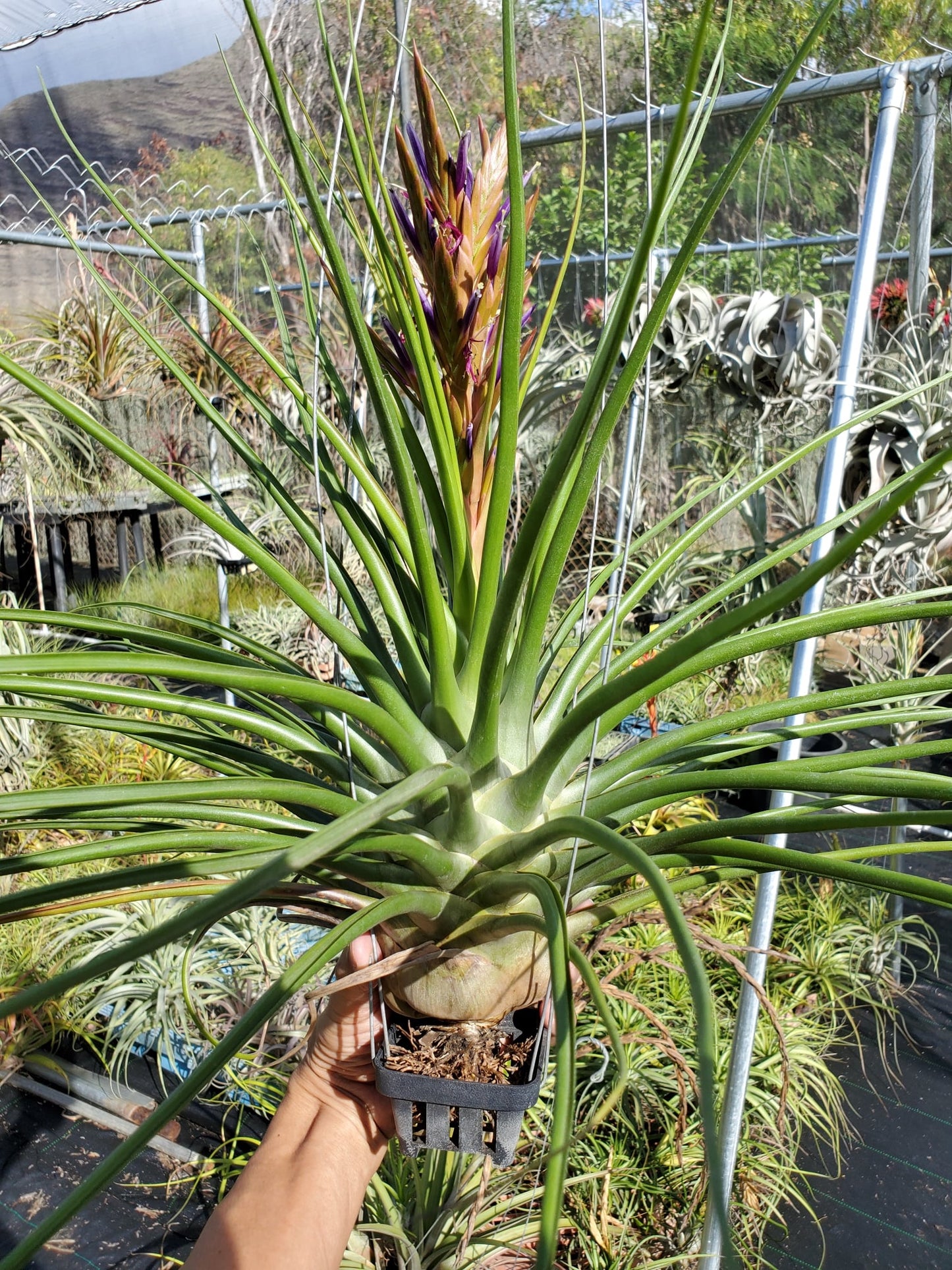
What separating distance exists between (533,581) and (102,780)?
2.21 meters

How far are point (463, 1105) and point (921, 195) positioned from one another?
2028mm

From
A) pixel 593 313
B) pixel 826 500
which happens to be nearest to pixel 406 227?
pixel 826 500

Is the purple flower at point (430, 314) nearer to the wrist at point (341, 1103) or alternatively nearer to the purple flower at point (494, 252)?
the purple flower at point (494, 252)

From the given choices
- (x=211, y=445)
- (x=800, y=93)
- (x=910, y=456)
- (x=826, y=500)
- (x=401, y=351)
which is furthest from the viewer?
(x=211, y=445)

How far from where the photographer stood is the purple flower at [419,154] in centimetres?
57

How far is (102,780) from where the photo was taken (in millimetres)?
2453

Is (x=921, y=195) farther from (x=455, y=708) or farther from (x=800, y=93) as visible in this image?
(x=455, y=708)

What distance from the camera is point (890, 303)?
3.62 m

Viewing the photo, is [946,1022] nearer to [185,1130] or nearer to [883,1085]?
[883,1085]

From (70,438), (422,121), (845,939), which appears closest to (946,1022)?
(845,939)

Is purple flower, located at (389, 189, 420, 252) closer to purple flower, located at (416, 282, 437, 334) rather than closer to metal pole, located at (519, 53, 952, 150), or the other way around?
purple flower, located at (416, 282, 437, 334)

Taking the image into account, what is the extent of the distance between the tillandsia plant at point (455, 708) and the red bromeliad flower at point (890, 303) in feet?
10.3

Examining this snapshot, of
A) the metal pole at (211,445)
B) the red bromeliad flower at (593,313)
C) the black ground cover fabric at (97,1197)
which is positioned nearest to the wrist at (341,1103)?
the black ground cover fabric at (97,1197)

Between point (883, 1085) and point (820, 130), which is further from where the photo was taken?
point (820, 130)
